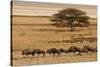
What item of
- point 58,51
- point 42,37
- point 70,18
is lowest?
point 58,51

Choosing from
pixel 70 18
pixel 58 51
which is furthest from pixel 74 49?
pixel 70 18

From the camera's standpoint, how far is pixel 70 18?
2.42m

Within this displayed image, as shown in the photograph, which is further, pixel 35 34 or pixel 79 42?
pixel 79 42

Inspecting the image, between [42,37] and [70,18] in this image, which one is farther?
[70,18]

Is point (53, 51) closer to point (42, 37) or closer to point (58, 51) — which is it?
point (58, 51)

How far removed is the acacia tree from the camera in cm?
237

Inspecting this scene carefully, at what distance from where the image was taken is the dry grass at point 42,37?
7.18 ft

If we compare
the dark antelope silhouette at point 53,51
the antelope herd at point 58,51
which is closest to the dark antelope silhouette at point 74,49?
the antelope herd at point 58,51

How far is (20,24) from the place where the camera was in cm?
220

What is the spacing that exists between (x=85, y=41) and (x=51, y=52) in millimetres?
437

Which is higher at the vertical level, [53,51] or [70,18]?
[70,18]

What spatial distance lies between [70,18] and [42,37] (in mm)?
398
